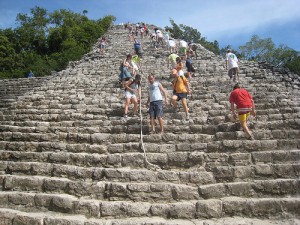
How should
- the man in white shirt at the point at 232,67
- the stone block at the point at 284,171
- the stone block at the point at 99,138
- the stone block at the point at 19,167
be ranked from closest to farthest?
the stone block at the point at 284,171, the stone block at the point at 19,167, the stone block at the point at 99,138, the man in white shirt at the point at 232,67

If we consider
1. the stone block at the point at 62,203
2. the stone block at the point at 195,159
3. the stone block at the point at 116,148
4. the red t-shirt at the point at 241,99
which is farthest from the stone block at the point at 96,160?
the red t-shirt at the point at 241,99

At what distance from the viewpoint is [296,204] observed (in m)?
3.78

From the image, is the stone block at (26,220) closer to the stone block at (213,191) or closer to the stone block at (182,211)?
the stone block at (182,211)

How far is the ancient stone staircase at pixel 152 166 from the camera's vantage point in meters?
3.90

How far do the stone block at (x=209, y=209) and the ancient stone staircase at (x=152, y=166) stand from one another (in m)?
0.01

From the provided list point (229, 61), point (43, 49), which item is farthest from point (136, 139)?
point (43, 49)

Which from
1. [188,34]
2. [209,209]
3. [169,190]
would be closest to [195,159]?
[169,190]

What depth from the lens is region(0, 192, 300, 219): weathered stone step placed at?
150 inches

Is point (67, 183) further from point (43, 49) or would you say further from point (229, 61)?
point (43, 49)

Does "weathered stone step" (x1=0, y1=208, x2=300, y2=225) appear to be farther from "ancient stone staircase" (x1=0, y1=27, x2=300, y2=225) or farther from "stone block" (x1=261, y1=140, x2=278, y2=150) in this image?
"stone block" (x1=261, y1=140, x2=278, y2=150)

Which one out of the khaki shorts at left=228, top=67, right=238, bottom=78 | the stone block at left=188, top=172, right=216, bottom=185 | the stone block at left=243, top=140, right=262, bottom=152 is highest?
the khaki shorts at left=228, top=67, right=238, bottom=78

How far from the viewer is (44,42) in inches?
1312

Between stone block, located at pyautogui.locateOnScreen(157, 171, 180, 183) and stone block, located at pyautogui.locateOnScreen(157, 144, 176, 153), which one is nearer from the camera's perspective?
stone block, located at pyautogui.locateOnScreen(157, 171, 180, 183)

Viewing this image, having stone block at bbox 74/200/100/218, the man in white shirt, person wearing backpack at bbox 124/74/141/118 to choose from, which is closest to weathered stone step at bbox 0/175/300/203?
stone block at bbox 74/200/100/218
